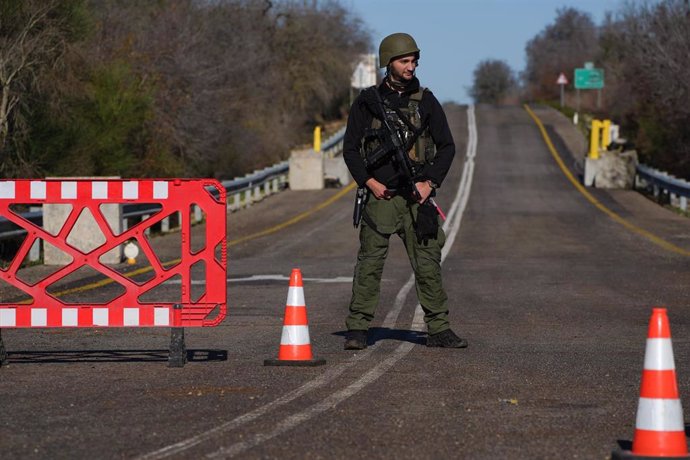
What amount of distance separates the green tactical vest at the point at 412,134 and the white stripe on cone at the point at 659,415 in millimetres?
4399

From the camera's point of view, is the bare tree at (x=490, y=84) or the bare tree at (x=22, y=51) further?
the bare tree at (x=490, y=84)

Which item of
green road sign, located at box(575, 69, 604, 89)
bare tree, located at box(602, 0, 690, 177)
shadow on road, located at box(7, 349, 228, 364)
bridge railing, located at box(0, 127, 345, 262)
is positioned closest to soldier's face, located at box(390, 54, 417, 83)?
shadow on road, located at box(7, 349, 228, 364)

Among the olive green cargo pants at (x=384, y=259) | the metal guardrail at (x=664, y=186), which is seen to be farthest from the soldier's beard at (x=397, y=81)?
the metal guardrail at (x=664, y=186)

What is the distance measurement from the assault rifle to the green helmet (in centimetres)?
25

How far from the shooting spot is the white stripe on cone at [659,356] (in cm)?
613

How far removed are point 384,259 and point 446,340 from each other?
75 cm

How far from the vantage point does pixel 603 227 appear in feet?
97.1

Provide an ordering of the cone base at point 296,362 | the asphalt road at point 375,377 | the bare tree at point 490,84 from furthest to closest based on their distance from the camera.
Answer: the bare tree at point 490,84
the cone base at point 296,362
the asphalt road at point 375,377

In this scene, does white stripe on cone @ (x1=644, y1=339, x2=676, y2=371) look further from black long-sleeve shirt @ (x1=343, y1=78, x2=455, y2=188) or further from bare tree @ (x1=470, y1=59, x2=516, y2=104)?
bare tree @ (x1=470, y1=59, x2=516, y2=104)

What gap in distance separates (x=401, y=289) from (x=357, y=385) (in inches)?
306

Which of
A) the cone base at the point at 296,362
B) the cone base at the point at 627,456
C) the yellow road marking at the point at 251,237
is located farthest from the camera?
the yellow road marking at the point at 251,237

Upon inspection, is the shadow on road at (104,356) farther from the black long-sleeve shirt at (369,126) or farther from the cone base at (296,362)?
the black long-sleeve shirt at (369,126)

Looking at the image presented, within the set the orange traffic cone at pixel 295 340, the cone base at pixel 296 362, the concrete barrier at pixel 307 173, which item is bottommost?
the concrete barrier at pixel 307 173

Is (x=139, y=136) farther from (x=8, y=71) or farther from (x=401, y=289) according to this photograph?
(x=401, y=289)
